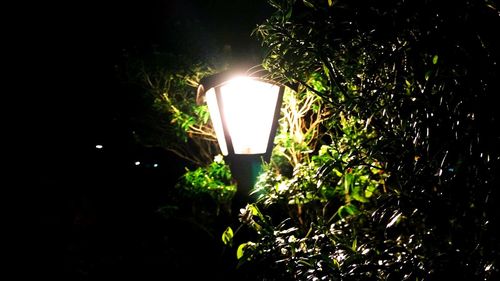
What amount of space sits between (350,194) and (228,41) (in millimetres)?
3927

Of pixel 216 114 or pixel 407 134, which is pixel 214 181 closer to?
pixel 216 114

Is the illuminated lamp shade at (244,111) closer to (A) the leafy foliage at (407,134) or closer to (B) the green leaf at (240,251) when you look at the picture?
(A) the leafy foliage at (407,134)

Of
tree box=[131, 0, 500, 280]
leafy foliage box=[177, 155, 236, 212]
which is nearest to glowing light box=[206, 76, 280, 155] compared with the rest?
tree box=[131, 0, 500, 280]

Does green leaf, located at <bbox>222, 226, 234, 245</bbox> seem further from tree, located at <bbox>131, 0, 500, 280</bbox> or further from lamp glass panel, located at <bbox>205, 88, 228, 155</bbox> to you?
lamp glass panel, located at <bbox>205, 88, 228, 155</bbox>

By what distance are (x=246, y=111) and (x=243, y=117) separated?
0.06m

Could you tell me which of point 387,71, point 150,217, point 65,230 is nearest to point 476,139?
point 387,71

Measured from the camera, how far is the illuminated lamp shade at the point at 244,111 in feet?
8.81

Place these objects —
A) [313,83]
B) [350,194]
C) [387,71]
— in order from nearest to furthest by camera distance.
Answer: [387,71] → [350,194] → [313,83]

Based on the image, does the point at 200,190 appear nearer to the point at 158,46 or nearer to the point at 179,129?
the point at 179,129

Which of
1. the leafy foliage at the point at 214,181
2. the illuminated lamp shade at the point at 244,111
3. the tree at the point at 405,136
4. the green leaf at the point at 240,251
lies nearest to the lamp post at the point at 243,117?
the illuminated lamp shade at the point at 244,111

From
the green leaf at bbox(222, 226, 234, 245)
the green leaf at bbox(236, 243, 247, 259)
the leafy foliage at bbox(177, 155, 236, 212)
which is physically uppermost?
the leafy foliage at bbox(177, 155, 236, 212)

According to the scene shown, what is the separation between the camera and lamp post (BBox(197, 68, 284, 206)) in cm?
266

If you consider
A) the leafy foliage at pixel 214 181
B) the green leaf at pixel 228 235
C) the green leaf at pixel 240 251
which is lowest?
the green leaf at pixel 240 251

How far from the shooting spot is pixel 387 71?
279cm
